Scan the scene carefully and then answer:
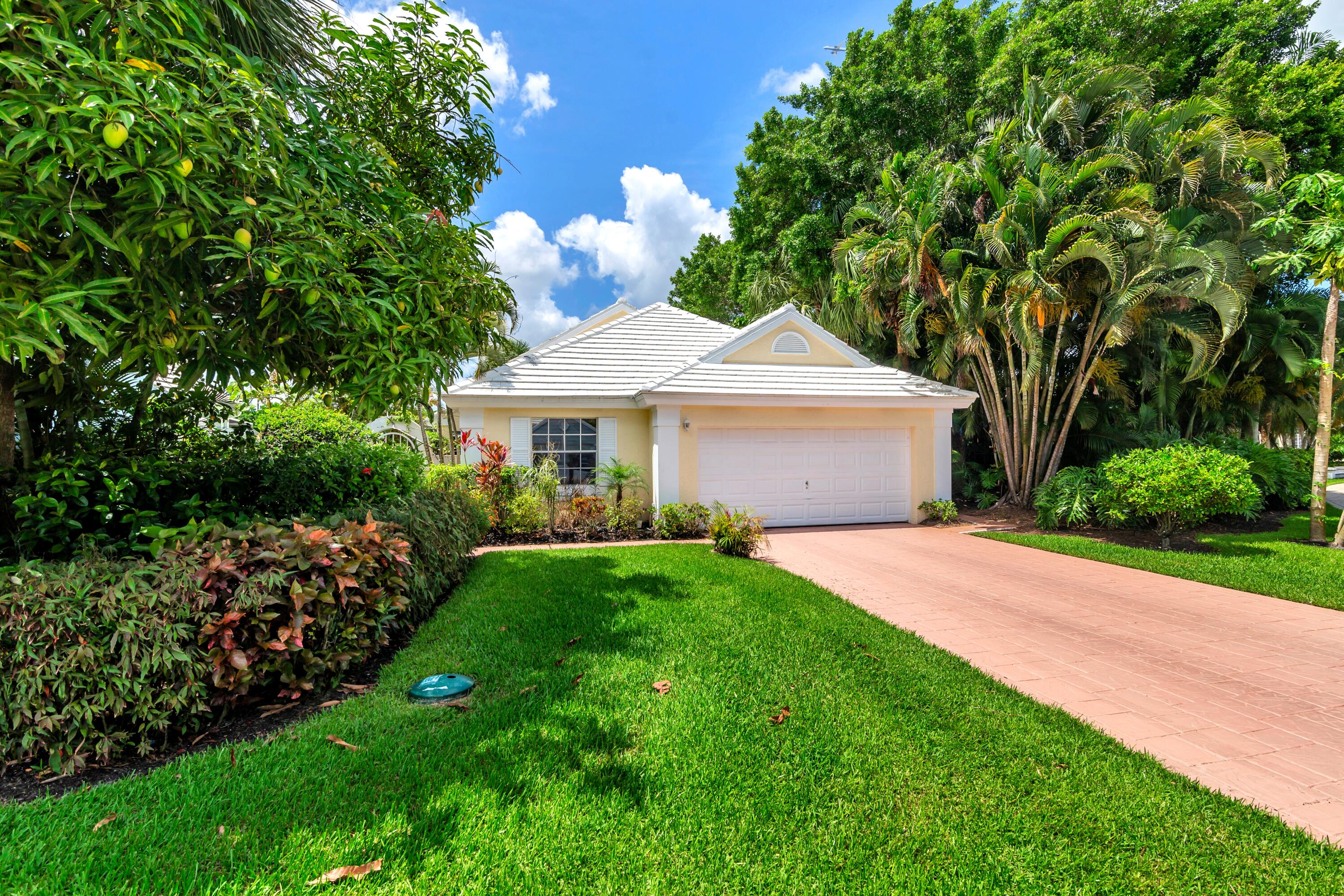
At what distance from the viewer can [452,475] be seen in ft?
32.2

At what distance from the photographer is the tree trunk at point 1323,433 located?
9.30 metres

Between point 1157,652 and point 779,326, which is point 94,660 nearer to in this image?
point 1157,652

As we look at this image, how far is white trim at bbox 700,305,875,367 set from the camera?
1212 centimetres

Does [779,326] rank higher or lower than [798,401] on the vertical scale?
higher

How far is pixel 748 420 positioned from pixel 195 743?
9695 mm

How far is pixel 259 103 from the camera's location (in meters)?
3.07

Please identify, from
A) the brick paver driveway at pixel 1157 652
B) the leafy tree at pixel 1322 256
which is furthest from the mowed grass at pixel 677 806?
the leafy tree at pixel 1322 256

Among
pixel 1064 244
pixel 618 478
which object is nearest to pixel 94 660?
pixel 618 478

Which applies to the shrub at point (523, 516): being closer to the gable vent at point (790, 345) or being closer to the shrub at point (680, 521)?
the shrub at point (680, 521)

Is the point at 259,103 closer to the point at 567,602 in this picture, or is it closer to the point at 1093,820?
the point at 567,602

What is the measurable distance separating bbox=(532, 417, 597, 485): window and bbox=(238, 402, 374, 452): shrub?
396 cm

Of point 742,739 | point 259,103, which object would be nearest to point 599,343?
point 259,103

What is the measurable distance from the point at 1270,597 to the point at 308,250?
34.7 feet

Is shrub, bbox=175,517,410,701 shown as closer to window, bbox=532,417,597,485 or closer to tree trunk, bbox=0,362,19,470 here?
tree trunk, bbox=0,362,19,470
